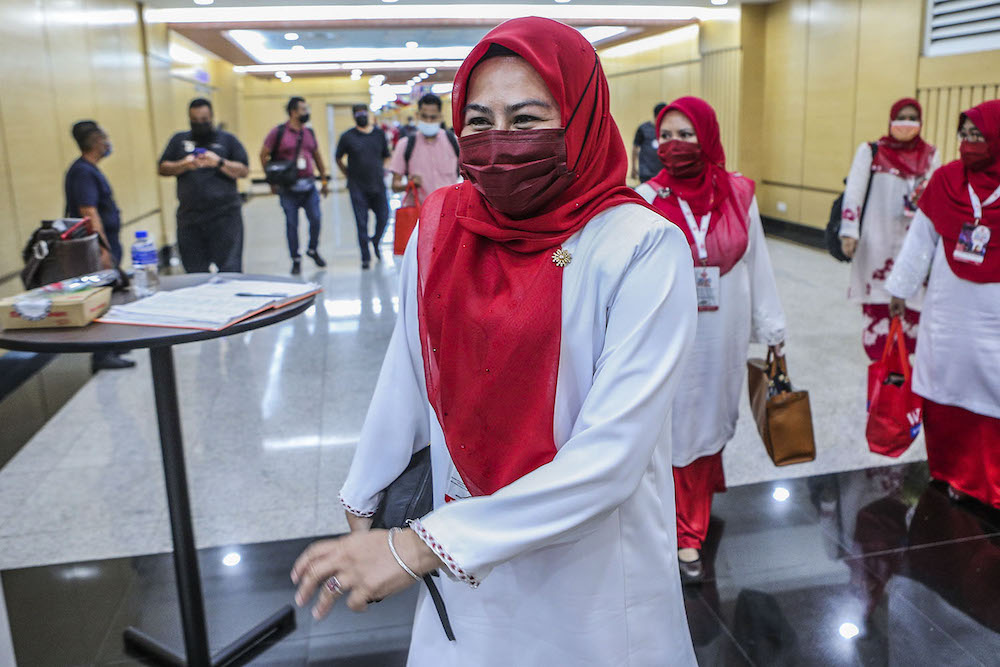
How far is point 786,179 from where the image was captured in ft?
35.5

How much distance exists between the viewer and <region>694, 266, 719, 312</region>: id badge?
A: 2.60 m

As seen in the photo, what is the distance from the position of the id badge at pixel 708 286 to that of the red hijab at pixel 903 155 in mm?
2561

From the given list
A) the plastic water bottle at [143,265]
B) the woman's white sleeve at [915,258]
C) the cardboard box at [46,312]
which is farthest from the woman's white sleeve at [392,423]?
the woman's white sleeve at [915,258]

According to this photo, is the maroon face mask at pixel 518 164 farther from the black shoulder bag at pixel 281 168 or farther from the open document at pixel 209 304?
the black shoulder bag at pixel 281 168

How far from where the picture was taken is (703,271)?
2.60 m

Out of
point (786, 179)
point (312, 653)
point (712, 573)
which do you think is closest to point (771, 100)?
point (786, 179)

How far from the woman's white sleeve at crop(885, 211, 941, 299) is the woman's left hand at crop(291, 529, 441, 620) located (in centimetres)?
293

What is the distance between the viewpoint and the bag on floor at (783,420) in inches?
105

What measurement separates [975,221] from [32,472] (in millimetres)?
4114

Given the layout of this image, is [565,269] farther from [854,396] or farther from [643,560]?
[854,396]

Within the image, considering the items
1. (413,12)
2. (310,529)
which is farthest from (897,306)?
(413,12)

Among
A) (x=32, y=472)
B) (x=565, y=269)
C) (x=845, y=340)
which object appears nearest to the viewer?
(x=565, y=269)

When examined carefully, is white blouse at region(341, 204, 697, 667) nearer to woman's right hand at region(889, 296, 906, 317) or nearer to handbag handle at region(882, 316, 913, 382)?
handbag handle at region(882, 316, 913, 382)

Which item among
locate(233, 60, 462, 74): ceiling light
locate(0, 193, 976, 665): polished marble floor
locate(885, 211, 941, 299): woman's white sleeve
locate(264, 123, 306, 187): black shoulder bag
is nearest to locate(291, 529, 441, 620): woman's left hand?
locate(0, 193, 976, 665): polished marble floor
